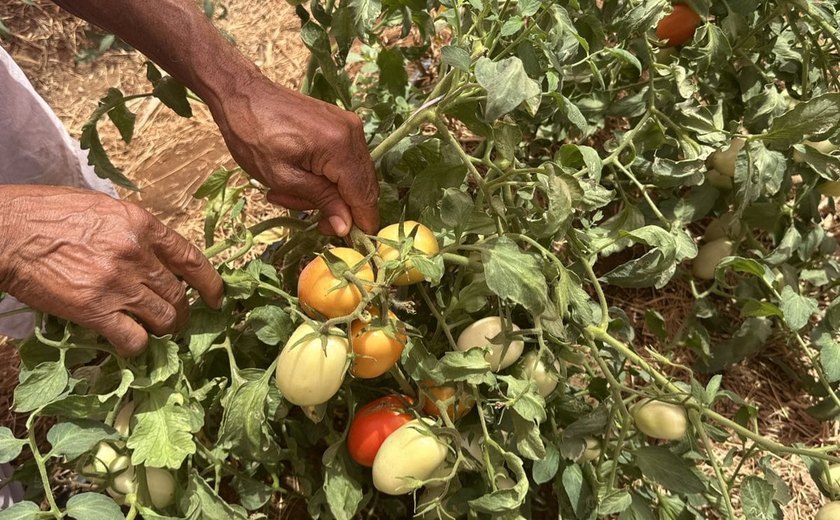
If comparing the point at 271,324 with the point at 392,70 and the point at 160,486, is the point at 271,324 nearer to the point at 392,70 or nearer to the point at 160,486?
the point at 160,486

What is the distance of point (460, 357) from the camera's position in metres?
0.79

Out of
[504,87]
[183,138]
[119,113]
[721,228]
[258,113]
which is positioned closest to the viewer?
[504,87]

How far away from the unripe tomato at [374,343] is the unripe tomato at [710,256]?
739mm

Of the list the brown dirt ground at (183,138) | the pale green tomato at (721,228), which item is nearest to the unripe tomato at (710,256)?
the pale green tomato at (721,228)

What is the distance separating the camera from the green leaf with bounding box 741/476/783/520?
82 cm

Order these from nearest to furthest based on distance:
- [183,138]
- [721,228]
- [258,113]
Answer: [258,113]
[721,228]
[183,138]

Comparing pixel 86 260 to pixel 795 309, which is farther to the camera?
pixel 795 309

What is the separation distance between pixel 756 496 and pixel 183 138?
1.43 metres

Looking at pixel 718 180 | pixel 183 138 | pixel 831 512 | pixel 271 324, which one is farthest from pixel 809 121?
pixel 183 138

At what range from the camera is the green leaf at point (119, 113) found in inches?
38.8

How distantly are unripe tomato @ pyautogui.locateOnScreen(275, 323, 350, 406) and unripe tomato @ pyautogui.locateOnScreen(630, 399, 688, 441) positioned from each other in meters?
0.44

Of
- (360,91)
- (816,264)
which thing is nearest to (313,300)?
(360,91)

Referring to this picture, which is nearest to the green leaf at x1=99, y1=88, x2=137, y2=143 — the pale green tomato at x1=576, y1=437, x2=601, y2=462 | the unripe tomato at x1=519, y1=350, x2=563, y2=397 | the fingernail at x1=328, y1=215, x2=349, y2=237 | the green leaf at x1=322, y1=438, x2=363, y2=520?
the fingernail at x1=328, y1=215, x2=349, y2=237

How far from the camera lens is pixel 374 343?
78 centimetres
